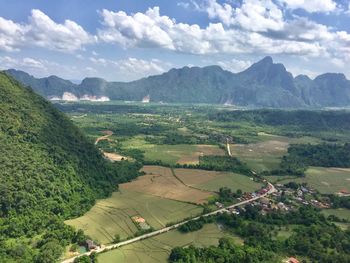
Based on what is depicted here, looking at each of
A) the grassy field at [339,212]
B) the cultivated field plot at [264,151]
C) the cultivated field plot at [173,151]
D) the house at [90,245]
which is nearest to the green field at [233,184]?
the cultivated field plot at [264,151]

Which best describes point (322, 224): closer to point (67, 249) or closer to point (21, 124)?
point (67, 249)

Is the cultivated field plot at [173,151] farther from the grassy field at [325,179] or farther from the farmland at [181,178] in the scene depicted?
the grassy field at [325,179]

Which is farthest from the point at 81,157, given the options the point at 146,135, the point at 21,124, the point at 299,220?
the point at 146,135

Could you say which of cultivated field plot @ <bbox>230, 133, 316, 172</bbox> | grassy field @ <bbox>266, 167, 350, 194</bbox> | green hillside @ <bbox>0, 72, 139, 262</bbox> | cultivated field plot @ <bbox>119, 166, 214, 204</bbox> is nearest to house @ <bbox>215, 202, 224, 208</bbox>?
cultivated field plot @ <bbox>119, 166, 214, 204</bbox>

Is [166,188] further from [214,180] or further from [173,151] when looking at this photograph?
[173,151]

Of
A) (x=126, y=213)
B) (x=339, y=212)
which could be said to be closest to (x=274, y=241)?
(x=339, y=212)

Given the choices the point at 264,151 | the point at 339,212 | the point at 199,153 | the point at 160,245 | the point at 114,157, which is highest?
the point at 199,153

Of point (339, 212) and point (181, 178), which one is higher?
point (181, 178)
